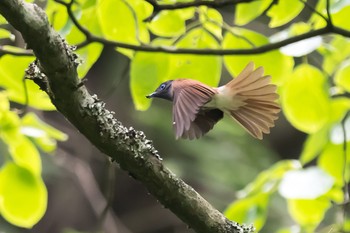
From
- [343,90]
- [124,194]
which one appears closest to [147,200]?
[124,194]

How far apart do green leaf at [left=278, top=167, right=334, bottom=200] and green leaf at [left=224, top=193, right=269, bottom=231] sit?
0.11 meters

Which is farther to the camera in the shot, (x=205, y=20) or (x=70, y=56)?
(x=205, y=20)

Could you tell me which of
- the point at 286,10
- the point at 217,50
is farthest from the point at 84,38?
the point at 286,10

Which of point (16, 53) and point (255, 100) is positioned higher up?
point (255, 100)

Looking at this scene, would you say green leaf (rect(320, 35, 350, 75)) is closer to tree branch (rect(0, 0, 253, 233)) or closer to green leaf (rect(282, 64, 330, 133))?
green leaf (rect(282, 64, 330, 133))

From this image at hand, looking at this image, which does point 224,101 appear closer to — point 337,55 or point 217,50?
point 217,50

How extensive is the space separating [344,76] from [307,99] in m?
0.10

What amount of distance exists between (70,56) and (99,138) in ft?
0.45

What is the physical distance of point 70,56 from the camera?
105 cm

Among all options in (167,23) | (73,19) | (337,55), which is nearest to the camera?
(73,19)

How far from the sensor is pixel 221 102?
1124mm

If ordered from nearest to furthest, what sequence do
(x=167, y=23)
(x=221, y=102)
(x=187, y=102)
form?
(x=187, y=102), (x=221, y=102), (x=167, y=23)

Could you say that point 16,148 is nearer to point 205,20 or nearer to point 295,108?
point 205,20

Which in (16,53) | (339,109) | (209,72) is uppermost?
(339,109)
